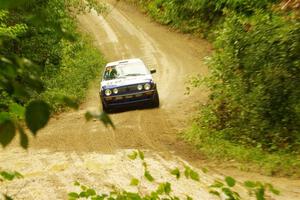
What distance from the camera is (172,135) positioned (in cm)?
1267

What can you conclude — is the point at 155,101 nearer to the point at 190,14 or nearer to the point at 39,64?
the point at 39,64

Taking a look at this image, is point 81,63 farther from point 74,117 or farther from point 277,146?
point 277,146

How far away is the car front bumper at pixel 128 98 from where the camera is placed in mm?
15387

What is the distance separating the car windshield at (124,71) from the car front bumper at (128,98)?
2.50ft

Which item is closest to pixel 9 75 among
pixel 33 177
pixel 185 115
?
pixel 33 177

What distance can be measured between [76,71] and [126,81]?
9830 millimetres

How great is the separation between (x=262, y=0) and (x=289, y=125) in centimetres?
512

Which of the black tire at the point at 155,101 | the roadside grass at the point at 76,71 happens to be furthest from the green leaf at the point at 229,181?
the roadside grass at the point at 76,71

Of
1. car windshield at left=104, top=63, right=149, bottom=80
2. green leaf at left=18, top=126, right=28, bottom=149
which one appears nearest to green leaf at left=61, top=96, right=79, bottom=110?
green leaf at left=18, top=126, right=28, bottom=149

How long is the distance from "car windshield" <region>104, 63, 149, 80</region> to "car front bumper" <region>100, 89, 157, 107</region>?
2.50ft

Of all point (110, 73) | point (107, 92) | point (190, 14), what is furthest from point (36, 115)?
point (190, 14)

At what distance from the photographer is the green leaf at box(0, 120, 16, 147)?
4.12 feet

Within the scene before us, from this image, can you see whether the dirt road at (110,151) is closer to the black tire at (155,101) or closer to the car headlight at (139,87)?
the black tire at (155,101)

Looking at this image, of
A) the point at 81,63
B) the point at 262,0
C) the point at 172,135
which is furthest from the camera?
the point at 81,63
